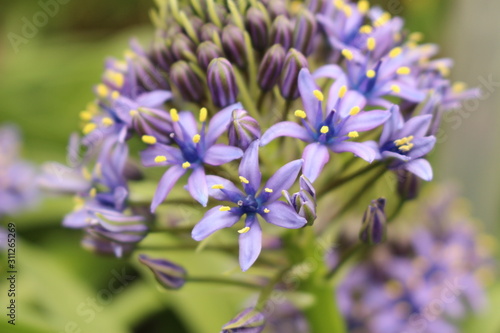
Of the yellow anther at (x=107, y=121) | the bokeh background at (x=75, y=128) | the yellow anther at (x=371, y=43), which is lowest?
the bokeh background at (x=75, y=128)

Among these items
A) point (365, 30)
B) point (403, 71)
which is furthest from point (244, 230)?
point (365, 30)

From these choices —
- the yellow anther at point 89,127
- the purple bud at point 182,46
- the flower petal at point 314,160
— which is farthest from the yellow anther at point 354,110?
the yellow anther at point 89,127

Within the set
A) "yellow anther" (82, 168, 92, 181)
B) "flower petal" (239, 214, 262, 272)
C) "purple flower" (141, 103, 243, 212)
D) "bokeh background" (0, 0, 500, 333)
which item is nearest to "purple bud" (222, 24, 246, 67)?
"purple flower" (141, 103, 243, 212)

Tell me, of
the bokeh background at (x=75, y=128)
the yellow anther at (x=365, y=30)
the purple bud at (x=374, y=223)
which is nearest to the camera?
the purple bud at (x=374, y=223)

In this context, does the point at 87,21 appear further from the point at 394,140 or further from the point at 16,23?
the point at 394,140

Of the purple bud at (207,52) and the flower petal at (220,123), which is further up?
the purple bud at (207,52)

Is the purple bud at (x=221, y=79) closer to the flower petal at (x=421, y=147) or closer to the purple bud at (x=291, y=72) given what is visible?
the purple bud at (x=291, y=72)
